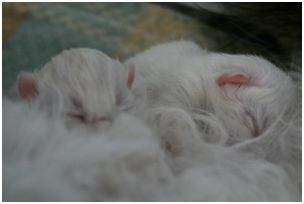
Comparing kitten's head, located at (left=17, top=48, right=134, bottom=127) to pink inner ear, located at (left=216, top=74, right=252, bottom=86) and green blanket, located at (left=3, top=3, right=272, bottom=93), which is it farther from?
green blanket, located at (left=3, top=3, right=272, bottom=93)

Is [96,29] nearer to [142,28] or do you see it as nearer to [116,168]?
[142,28]

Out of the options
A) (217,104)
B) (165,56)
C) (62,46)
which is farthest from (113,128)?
(62,46)

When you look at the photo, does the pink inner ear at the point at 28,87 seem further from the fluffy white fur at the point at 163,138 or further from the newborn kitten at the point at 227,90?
the newborn kitten at the point at 227,90

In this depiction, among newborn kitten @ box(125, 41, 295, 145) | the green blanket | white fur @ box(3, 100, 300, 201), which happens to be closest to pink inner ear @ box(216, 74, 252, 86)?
newborn kitten @ box(125, 41, 295, 145)

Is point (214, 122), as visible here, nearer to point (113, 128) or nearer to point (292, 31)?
point (113, 128)

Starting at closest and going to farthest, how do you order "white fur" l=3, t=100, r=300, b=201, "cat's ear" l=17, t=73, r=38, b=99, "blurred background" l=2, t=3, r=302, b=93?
"white fur" l=3, t=100, r=300, b=201 < "cat's ear" l=17, t=73, r=38, b=99 < "blurred background" l=2, t=3, r=302, b=93

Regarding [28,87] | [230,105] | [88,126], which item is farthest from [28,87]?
[230,105]

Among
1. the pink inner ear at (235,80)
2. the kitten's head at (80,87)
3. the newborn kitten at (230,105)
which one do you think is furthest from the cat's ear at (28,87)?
the pink inner ear at (235,80)
